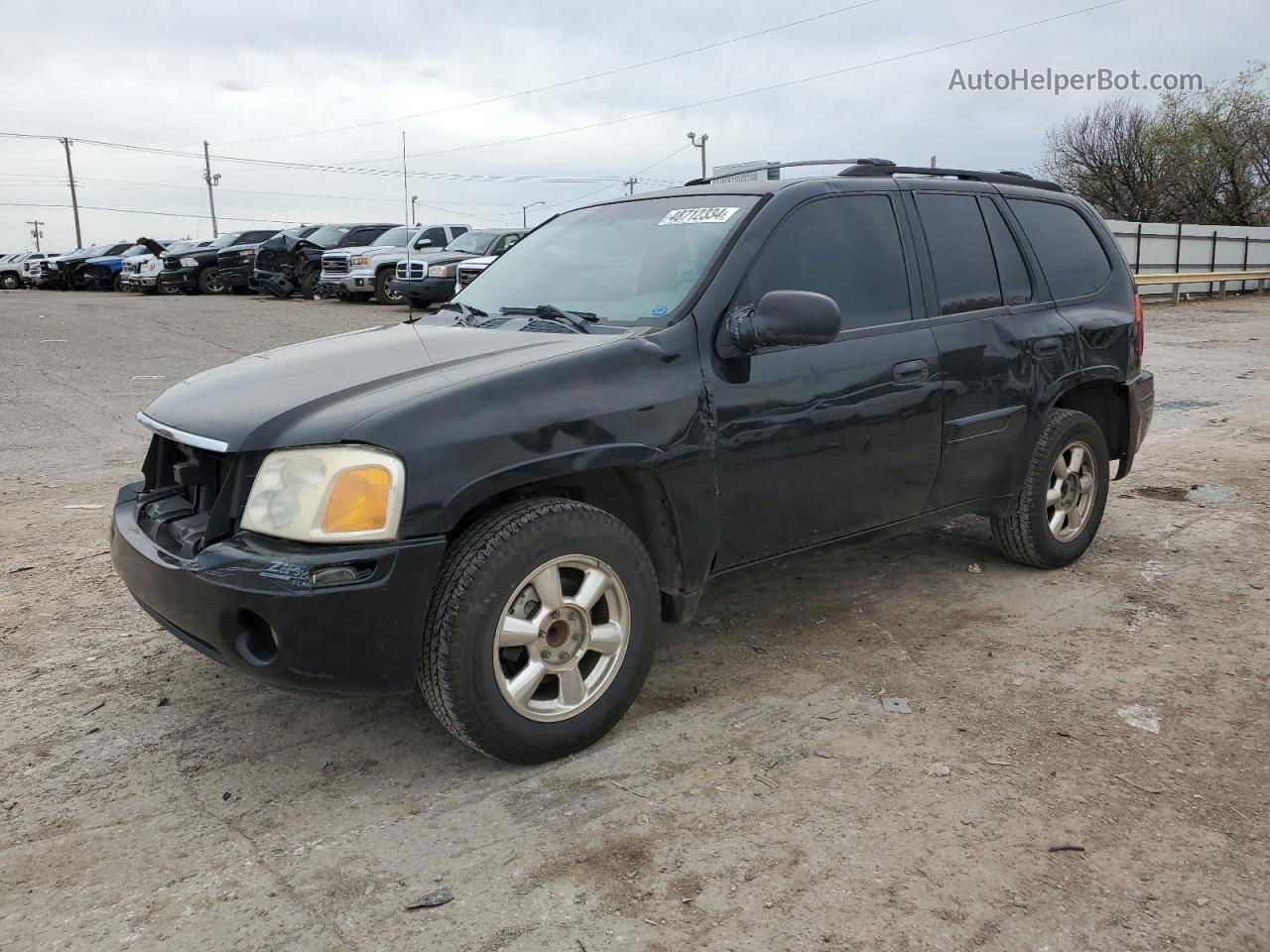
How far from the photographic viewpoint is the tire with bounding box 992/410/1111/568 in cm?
469

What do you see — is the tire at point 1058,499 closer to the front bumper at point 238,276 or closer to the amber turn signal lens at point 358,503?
the amber turn signal lens at point 358,503

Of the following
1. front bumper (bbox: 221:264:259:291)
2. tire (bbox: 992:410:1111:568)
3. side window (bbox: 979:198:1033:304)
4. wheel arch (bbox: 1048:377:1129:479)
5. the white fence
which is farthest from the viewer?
front bumper (bbox: 221:264:259:291)

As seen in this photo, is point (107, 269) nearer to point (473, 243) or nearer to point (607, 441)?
point (473, 243)

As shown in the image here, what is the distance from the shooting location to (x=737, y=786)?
3014 millimetres

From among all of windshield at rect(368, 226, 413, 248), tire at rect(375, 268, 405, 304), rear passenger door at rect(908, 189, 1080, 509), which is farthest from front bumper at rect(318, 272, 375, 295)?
rear passenger door at rect(908, 189, 1080, 509)

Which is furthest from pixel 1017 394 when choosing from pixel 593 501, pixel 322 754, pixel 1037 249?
pixel 322 754

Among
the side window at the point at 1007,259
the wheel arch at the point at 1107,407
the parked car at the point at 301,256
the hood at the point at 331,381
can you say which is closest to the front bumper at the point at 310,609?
the hood at the point at 331,381

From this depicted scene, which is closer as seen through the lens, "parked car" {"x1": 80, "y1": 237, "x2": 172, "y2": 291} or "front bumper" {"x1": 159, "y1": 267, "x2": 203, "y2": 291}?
"front bumper" {"x1": 159, "y1": 267, "x2": 203, "y2": 291}

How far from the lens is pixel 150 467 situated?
3.59 metres

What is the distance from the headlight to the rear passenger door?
7.62ft

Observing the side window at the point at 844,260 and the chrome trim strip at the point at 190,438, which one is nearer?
the chrome trim strip at the point at 190,438

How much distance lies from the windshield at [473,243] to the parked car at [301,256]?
13.5ft

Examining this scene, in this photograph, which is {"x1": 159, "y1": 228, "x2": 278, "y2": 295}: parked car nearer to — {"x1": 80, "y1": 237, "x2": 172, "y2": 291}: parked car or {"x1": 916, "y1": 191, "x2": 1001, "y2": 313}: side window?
{"x1": 80, "y1": 237, "x2": 172, "y2": 291}: parked car

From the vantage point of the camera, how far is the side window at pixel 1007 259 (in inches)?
179
